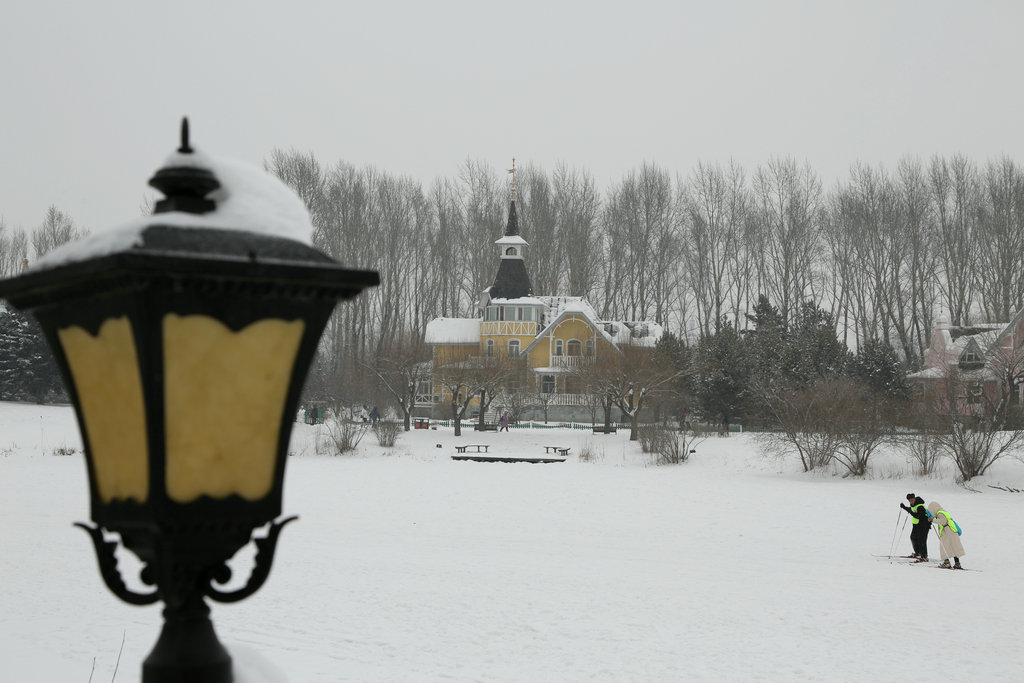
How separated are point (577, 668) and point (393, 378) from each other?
3419cm

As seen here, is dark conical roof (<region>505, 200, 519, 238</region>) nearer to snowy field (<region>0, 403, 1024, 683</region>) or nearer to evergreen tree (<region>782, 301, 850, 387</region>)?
evergreen tree (<region>782, 301, 850, 387</region>)

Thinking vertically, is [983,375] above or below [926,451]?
above

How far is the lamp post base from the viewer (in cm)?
201

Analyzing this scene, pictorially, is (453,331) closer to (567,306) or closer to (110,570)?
(567,306)

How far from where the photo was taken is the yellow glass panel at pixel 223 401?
200 cm

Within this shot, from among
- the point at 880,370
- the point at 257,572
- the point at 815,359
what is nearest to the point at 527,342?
the point at 815,359

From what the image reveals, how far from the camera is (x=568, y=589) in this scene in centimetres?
1316

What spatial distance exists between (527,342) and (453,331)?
4.84 meters

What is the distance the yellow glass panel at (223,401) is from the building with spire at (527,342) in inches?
1591

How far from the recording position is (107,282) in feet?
6.40

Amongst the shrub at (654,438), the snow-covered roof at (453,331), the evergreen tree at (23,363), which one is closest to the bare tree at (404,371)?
the snow-covered roof at (453,331)

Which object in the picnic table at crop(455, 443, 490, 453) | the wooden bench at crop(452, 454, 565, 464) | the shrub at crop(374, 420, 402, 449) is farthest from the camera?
the shrub at crop(374, 420, 402, 449)

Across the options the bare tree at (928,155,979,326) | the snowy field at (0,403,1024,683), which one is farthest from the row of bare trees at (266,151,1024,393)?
the snowy field at (0,403,1024,683)

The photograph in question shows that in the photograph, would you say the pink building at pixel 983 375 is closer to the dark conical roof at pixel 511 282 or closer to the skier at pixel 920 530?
the skier at pixel 920 530
